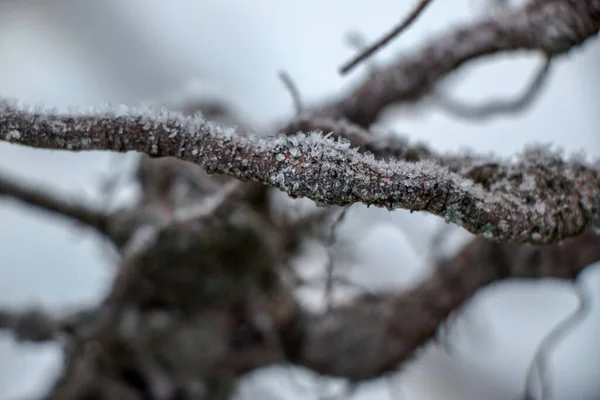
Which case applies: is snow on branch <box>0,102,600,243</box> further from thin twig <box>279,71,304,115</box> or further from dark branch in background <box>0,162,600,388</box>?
dark branch in background <box>0,162,600,388</box>

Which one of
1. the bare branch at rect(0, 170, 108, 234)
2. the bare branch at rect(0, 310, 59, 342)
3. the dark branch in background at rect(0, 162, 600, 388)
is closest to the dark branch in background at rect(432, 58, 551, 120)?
the dark branch in background at rect(0, 162, 600, 388)

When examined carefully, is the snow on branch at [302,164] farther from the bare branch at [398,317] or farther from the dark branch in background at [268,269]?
the bare branch at [398,317]

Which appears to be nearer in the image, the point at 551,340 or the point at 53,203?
the point at 551,340

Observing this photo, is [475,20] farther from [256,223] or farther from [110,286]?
[110,286]

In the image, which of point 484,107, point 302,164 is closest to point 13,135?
point 302,164

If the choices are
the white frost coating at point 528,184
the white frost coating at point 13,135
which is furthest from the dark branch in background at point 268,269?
the white frost coating at point 13,135

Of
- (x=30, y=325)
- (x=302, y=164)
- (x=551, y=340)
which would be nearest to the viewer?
(x=302, y=164)

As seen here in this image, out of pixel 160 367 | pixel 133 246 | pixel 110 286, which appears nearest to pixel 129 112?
pixel 133 246

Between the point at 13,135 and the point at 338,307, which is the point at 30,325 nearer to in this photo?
the point at 338,307
